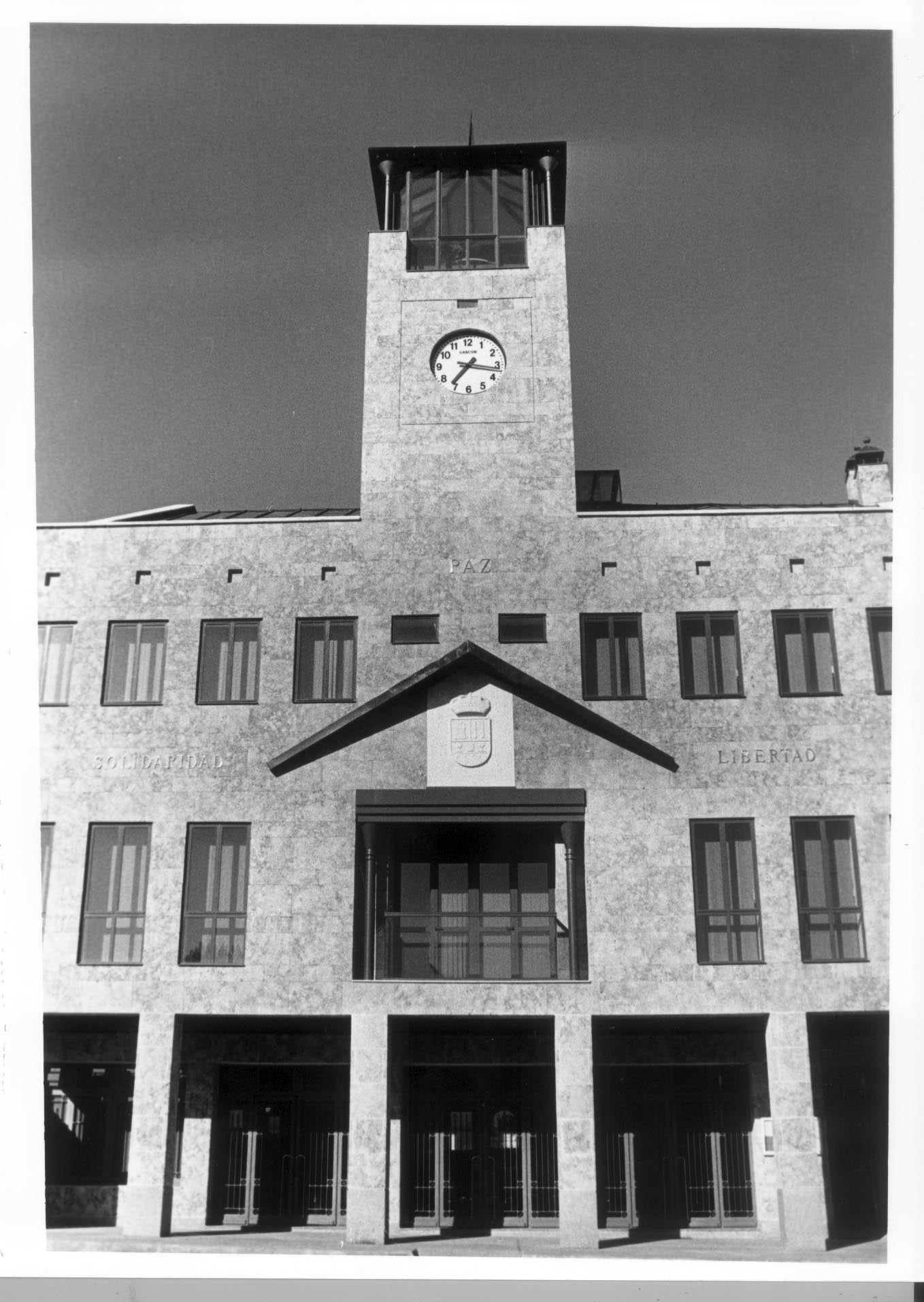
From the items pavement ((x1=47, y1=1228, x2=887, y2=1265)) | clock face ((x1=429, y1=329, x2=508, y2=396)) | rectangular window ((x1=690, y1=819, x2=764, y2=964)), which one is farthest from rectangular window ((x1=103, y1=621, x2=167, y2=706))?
rectangular window ((x1=690, y1=819, x2=764, y2=964))

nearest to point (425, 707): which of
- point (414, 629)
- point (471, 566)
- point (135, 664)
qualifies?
point (414, 629)

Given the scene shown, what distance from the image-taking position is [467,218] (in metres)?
19.3

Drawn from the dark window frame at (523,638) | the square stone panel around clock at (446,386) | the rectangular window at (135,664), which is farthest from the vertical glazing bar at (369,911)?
the square stone panel around clock at (446,386)

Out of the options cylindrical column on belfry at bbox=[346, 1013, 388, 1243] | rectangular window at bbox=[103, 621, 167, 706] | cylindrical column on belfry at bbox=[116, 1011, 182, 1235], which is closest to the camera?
cylindrical column on belfry at bbox=[346, 1013, 388, 1243]

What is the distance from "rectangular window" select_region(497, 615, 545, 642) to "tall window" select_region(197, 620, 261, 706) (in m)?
3.03

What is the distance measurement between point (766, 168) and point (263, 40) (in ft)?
17.1

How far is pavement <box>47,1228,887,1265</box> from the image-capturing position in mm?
12422

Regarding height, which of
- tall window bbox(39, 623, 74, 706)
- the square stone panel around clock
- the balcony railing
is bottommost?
the balcony railing

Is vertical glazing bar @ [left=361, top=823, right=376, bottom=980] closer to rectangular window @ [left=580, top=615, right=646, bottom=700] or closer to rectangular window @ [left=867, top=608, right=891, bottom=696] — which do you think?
rectangular window @ [left=580, top=615, right=646, bottom=700]

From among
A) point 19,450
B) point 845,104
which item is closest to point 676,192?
point 845,104

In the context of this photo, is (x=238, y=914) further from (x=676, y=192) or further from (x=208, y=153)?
(x=676, y=192)

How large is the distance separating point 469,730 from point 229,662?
3084 millimetres

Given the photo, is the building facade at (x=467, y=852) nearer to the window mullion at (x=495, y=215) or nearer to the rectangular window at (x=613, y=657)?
the rectangular window at (x=613, y=657)

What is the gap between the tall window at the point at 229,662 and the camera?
53.2 feet
